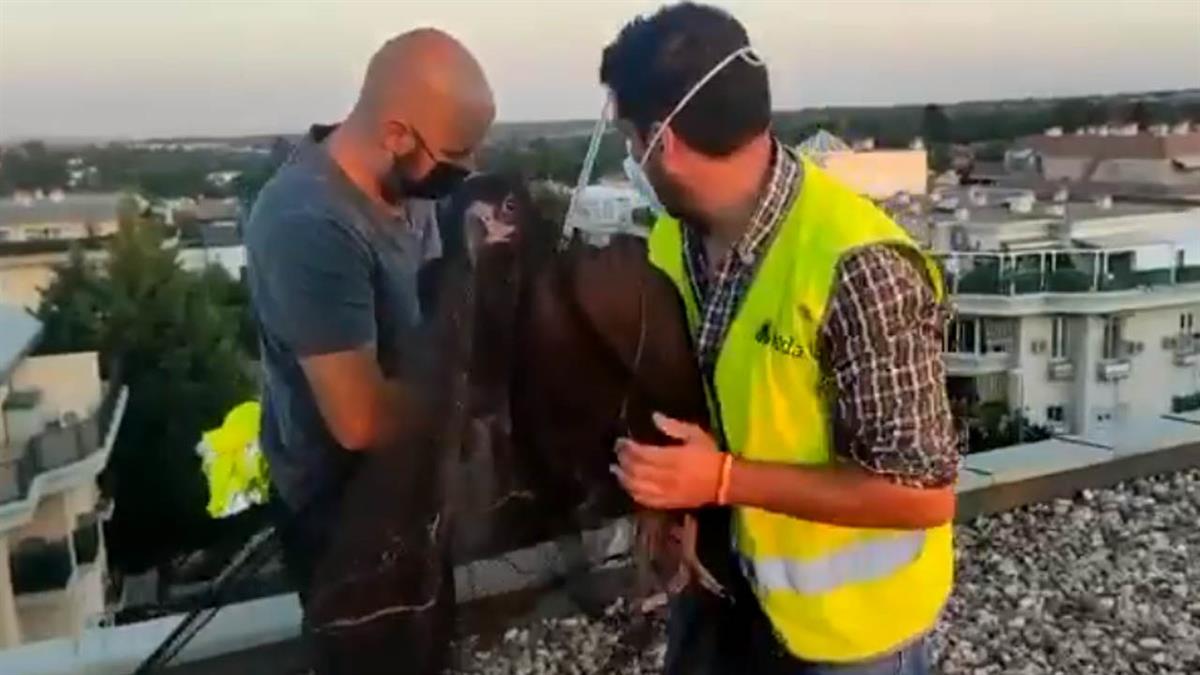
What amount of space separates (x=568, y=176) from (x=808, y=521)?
1.90 feet

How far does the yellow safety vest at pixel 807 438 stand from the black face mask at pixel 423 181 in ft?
0.93

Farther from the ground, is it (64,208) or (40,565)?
(64,208)

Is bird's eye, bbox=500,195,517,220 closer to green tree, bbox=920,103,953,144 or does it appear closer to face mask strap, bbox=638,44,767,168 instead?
face mask strap, bbox=638,44,767,168

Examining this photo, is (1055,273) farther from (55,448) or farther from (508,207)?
(508,207)

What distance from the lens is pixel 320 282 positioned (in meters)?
2.14

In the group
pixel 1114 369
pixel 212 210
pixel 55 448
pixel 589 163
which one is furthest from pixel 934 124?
pixel 589 163

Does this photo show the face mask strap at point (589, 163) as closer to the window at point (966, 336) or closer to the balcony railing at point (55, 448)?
the balcony railing at point (55, 448)

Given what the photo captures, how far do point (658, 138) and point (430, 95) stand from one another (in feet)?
1.38

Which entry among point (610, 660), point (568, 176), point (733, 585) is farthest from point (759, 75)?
point (610, 660)

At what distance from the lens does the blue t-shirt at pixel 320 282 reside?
2.10 m

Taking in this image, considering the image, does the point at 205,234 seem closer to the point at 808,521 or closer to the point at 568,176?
the point at 568,176

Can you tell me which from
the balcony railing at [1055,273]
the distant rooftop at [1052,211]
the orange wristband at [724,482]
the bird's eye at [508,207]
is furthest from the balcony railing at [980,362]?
the bird's eye at [508,207]

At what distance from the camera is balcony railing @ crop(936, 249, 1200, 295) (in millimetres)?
4984

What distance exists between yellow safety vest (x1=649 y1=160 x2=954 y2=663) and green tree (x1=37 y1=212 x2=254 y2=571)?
1941 mm
